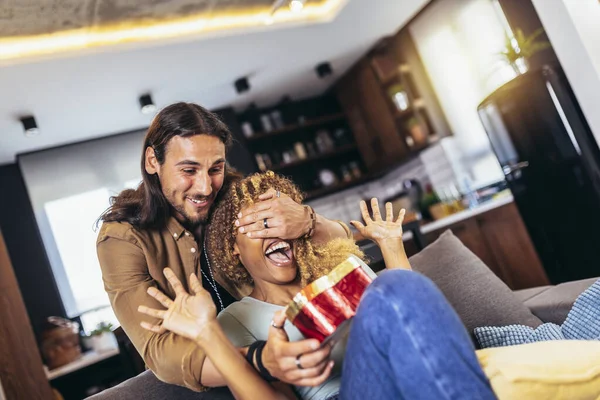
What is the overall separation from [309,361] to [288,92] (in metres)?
4.95

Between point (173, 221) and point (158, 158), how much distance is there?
23cm

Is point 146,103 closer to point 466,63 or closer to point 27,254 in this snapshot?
point 27,254

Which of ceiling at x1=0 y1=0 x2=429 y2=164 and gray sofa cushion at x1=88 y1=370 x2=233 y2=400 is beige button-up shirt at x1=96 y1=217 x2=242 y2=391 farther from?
ceiling at x1=0 y1=0 x2=429 y2=164

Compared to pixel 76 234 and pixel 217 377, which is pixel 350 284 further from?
pixel 76 234

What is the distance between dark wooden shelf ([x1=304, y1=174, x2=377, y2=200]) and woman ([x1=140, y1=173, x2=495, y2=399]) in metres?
3.99

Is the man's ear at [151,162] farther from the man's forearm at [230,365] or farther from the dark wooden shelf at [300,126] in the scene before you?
the dark wooden shelf at [300,126]

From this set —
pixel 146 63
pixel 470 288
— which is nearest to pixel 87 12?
pixel 146 63

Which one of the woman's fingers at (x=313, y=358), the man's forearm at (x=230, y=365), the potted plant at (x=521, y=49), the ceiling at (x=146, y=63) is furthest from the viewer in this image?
the potted plant at (x=521, y=49)

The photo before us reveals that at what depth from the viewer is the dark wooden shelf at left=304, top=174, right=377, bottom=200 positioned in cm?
574

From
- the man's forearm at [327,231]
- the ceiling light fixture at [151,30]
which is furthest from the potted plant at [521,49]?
the man's forearm at [327,231]

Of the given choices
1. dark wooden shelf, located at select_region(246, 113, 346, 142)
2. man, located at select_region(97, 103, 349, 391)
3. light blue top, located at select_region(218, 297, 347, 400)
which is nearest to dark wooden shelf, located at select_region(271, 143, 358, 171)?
dark wooden shelf, located at select_region(246, 113, 346, 142)

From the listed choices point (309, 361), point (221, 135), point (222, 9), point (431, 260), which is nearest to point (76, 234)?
point (222, 9)

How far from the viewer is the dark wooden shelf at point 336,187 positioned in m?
5.74

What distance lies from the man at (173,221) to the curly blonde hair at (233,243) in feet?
0.17
